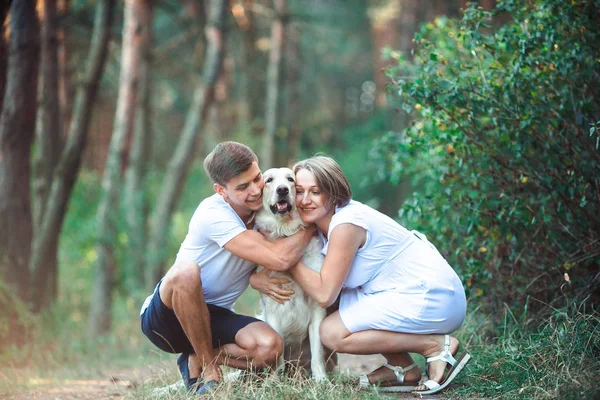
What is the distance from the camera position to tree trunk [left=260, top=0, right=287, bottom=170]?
14.0m

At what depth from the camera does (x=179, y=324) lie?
4.27 m

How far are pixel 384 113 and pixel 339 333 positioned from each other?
1848 centimetres

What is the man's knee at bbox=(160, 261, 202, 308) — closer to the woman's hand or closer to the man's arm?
the man's arm

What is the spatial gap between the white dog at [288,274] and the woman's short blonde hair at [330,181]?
0.25 metres

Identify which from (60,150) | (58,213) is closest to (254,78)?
(60,150)

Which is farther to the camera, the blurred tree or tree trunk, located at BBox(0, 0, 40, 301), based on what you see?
the blurred tree

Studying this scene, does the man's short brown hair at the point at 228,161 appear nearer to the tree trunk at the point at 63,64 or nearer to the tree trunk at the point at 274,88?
the tree trunk at the point at 63,64

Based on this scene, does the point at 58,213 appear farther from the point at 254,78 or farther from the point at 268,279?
the point at 254,78

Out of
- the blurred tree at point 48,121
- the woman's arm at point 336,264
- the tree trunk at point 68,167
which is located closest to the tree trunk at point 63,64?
the blurred tree at point 48,121

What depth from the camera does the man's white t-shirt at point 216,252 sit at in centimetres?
408

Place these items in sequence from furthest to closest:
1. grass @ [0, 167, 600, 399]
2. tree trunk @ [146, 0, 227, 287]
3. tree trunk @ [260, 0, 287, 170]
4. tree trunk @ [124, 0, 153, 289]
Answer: tree trunk @ [260, 0, 287, 170] → tree trunk @ [146, 0, 227, 287] → tree trunk @ [124, 0, 153, 289] → grass @ [0, 167, 600, 399]

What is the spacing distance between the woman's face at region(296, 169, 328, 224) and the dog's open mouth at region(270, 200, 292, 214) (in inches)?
2.6

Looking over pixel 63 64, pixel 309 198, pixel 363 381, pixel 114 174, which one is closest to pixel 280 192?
pixel 309 198

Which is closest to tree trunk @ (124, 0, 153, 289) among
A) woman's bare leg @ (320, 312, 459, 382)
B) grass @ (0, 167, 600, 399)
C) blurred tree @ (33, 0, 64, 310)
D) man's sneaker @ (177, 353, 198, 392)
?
blurred tree @ (33, 0, 64, 310)
